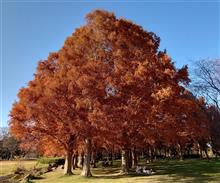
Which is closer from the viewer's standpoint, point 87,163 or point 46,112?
point 46,112

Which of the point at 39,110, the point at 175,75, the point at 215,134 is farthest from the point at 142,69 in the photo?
the point at 215,134

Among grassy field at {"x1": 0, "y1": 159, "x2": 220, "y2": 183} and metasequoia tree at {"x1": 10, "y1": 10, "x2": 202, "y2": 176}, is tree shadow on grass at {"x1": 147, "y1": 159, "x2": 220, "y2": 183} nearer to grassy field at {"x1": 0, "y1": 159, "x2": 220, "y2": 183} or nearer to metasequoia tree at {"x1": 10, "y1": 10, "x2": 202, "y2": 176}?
grassy field at {"x1": 0, "y1": 159, "x2": 220, "y2": 183}

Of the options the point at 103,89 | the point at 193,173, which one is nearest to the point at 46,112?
the point at 103,89

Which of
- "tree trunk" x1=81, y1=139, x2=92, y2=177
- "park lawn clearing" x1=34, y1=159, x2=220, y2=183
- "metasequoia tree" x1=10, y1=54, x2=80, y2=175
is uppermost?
"metasequoia tree" x1=10, y1=54, x2=80, y2=175

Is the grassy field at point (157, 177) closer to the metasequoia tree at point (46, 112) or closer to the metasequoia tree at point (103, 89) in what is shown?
the metasequoia tree at point (103, 89)

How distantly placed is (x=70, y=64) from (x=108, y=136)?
658 centimetres

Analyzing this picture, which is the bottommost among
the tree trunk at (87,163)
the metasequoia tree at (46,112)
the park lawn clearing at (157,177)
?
the park lawn clearing at (157,177)

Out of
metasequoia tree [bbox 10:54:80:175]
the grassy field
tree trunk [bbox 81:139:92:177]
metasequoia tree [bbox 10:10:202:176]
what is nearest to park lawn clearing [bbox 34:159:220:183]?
the grassy field

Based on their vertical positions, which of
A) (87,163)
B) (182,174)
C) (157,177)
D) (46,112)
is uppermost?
(46,112)

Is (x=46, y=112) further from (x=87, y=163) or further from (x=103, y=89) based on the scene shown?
(x=87, y=163)

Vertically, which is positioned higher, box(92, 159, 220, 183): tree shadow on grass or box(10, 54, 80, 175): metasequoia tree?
box(10, 54, 80, 175): metasequoia tree

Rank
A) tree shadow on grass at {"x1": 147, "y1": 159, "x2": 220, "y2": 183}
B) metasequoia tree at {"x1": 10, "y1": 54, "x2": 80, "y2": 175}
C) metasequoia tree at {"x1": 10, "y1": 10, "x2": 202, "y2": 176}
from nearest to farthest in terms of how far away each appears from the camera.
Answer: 1. tree shadow on grass at {"x1": 147, "y1": 159, "x2": 220, "y2": 183}
2. metasequoia tree at {"x1": 10, "y1": 10, "x2": 202, "y2": 176}
3. metasequoia tree at {"x1": 10, "y1": 54, "x2": 80, "y2": 175}

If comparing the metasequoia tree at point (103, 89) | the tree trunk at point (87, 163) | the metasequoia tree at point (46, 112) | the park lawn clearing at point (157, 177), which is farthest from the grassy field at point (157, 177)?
the metasequoia tree at point (46, 112)

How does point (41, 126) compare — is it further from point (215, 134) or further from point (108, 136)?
point (215, 134)
